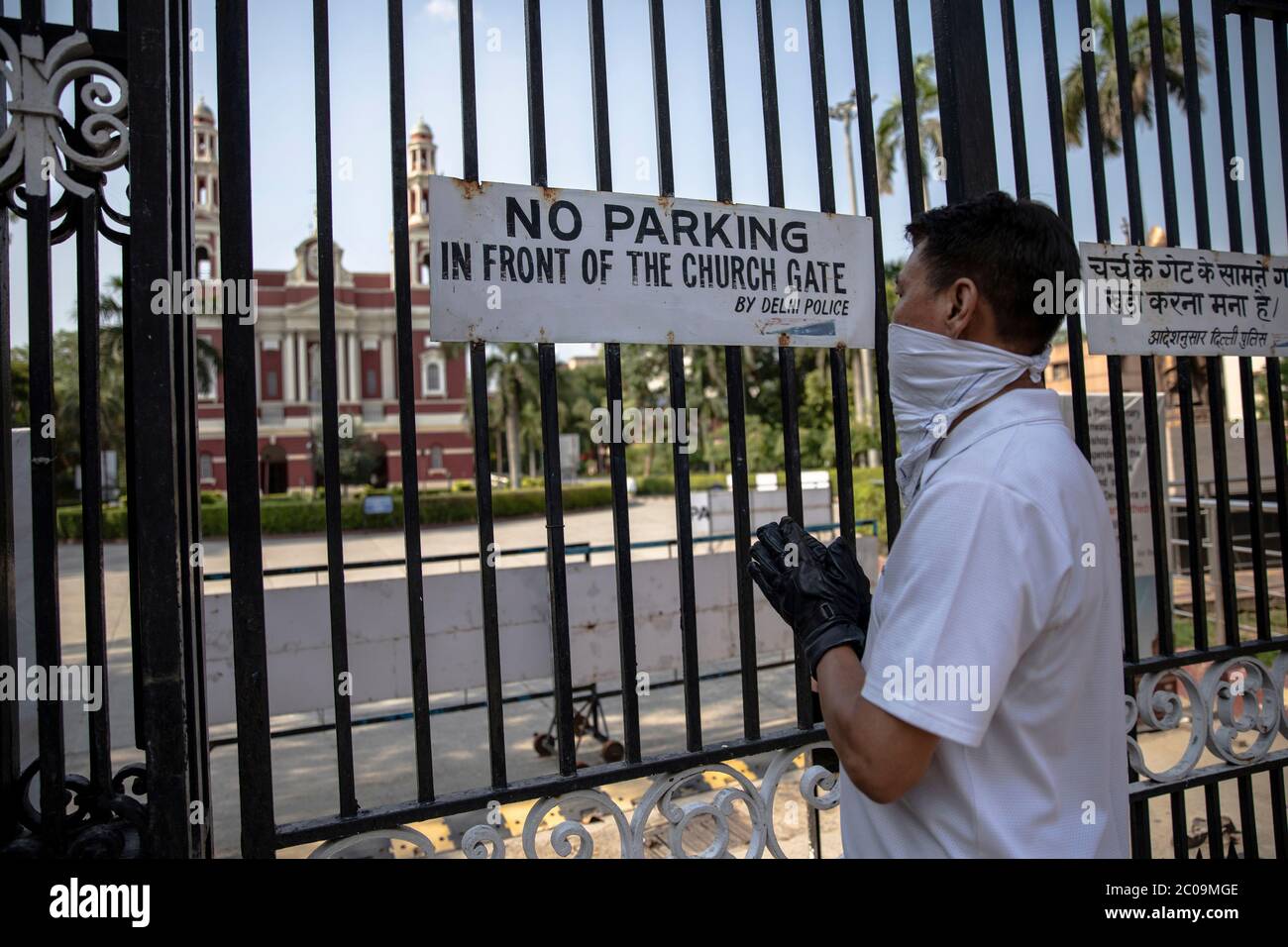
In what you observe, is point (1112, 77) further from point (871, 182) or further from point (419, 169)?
point (871, 182)

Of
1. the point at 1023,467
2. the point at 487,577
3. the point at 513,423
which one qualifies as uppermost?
the point at 513,423

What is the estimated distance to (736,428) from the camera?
2.40 meters

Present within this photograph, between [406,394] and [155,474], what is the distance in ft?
1.78

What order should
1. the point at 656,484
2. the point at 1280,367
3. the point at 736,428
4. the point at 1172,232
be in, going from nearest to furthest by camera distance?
the point at 736,428 → the point at 1172,232 → the point at 1280,367 → the point at 656,484

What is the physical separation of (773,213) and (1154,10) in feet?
5.67

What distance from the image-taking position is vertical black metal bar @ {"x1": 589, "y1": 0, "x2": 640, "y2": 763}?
2213mm

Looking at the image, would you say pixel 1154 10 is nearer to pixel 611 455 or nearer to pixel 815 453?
pixel 611 455

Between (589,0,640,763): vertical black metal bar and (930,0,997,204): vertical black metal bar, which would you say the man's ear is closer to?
(589,0,640,763): vertical black metal bar

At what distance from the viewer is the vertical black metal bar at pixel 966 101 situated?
2658 mm

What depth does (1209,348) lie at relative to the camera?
304 cm

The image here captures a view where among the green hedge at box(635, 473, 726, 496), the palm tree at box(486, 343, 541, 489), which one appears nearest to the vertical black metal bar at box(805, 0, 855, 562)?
the green hedge at box(635, 473, 726, 496)

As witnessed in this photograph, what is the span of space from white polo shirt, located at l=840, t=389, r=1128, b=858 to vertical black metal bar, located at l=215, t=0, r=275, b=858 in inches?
51.9

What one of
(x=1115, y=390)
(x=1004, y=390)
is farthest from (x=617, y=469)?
(x=1115, y=390)
